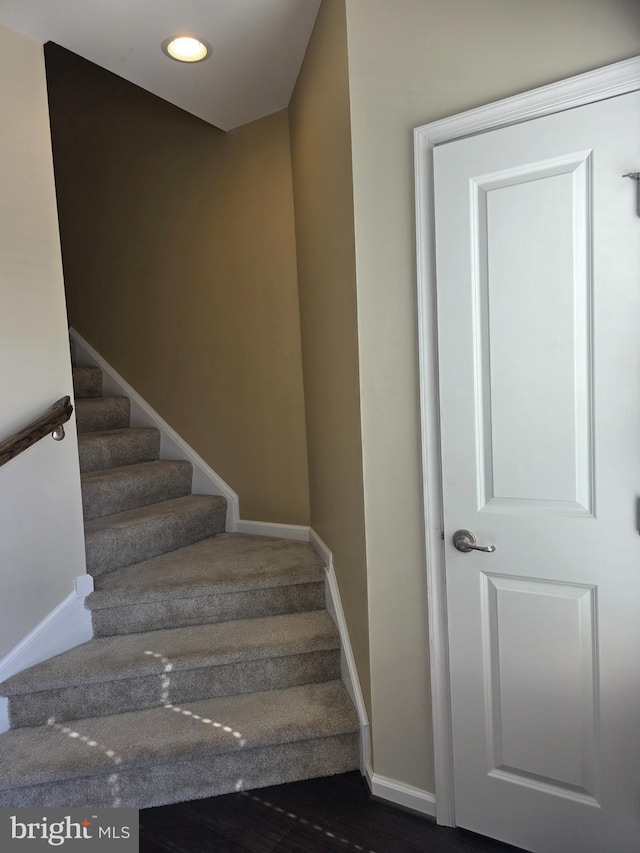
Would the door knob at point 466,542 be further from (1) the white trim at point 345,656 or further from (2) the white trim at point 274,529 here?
(2) the white trim at point 274,529

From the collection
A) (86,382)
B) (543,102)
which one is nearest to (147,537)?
(86,382)

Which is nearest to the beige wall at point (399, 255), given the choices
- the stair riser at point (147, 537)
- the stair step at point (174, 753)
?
the stair step at point (174, 753)

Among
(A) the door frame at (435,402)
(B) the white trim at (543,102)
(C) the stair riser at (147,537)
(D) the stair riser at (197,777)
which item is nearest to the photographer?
(B) the white trim at (543,102)

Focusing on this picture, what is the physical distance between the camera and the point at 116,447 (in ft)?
10.9

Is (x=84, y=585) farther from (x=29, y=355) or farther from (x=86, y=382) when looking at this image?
(x=86, y=382)

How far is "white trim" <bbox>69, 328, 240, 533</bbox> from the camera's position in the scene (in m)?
3.31

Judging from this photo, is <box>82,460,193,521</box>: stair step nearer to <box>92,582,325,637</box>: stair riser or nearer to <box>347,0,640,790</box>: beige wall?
<box>92,582,325,637</box>: stair riser

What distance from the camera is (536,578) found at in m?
1.53

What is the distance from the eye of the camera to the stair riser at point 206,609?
93.4 inches

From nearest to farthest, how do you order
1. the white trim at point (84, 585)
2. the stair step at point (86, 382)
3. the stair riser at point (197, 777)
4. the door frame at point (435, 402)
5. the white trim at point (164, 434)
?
the door frame at point (435, 402) < the stair riser at point (197, 777) < the white trim at point (84, 585) < the white trim at point (164, 434) < the stair step at point (86, 382)

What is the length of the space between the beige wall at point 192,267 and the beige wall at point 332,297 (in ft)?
0.93

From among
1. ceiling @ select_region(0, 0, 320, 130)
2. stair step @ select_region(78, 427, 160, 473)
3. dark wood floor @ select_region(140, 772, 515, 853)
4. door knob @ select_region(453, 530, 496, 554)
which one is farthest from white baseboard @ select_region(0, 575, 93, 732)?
ceiling @ select_region(0, 0, 320, 130)

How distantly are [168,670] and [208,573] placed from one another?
52 centimetres

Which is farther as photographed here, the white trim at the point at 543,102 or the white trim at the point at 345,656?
the white trim at the point at 345,656
